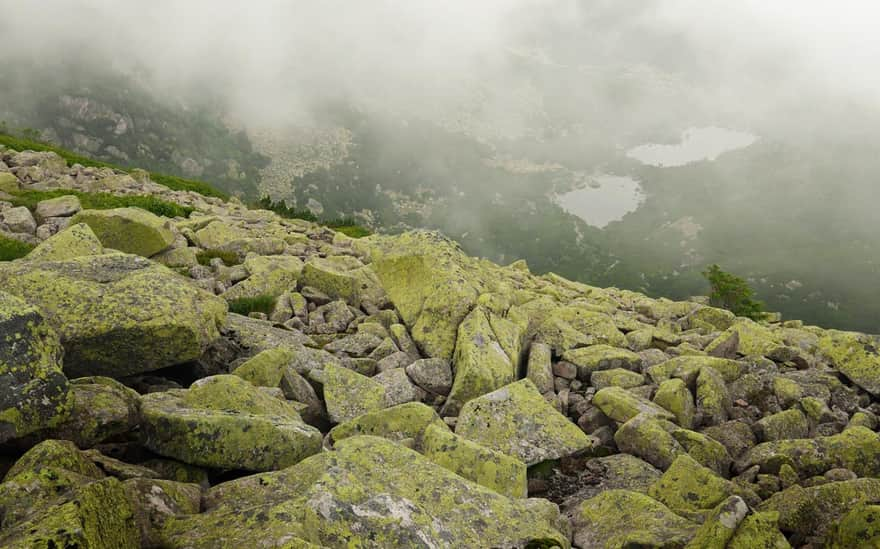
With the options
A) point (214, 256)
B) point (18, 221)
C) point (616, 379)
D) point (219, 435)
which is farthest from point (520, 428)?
point (18, 221)

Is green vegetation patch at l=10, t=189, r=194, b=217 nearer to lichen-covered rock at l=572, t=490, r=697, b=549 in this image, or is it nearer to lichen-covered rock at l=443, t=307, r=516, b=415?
lichen-covered rock at l=443, t=307, r=516, b=415

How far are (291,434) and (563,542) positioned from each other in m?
4.43

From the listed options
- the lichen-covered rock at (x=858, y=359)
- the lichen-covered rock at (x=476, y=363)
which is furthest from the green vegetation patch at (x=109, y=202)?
the lichen-covered rock at (x=858, y=359)

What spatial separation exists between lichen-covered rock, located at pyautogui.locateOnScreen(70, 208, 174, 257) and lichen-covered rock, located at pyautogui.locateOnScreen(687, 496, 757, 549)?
20552 millimetres

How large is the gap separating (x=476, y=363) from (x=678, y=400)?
17.8 feet

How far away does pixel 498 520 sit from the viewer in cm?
738

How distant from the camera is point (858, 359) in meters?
15.8

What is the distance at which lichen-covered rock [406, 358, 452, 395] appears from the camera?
45.9 feet

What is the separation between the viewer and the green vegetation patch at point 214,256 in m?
22.4

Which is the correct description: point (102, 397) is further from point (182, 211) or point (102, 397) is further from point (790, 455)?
point (182, 211)

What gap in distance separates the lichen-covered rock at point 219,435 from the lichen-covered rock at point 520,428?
4.37 meters

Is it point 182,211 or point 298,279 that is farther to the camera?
point 182,211

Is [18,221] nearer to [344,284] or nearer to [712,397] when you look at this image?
[344,284]

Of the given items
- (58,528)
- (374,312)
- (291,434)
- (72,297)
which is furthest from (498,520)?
(374,312)
